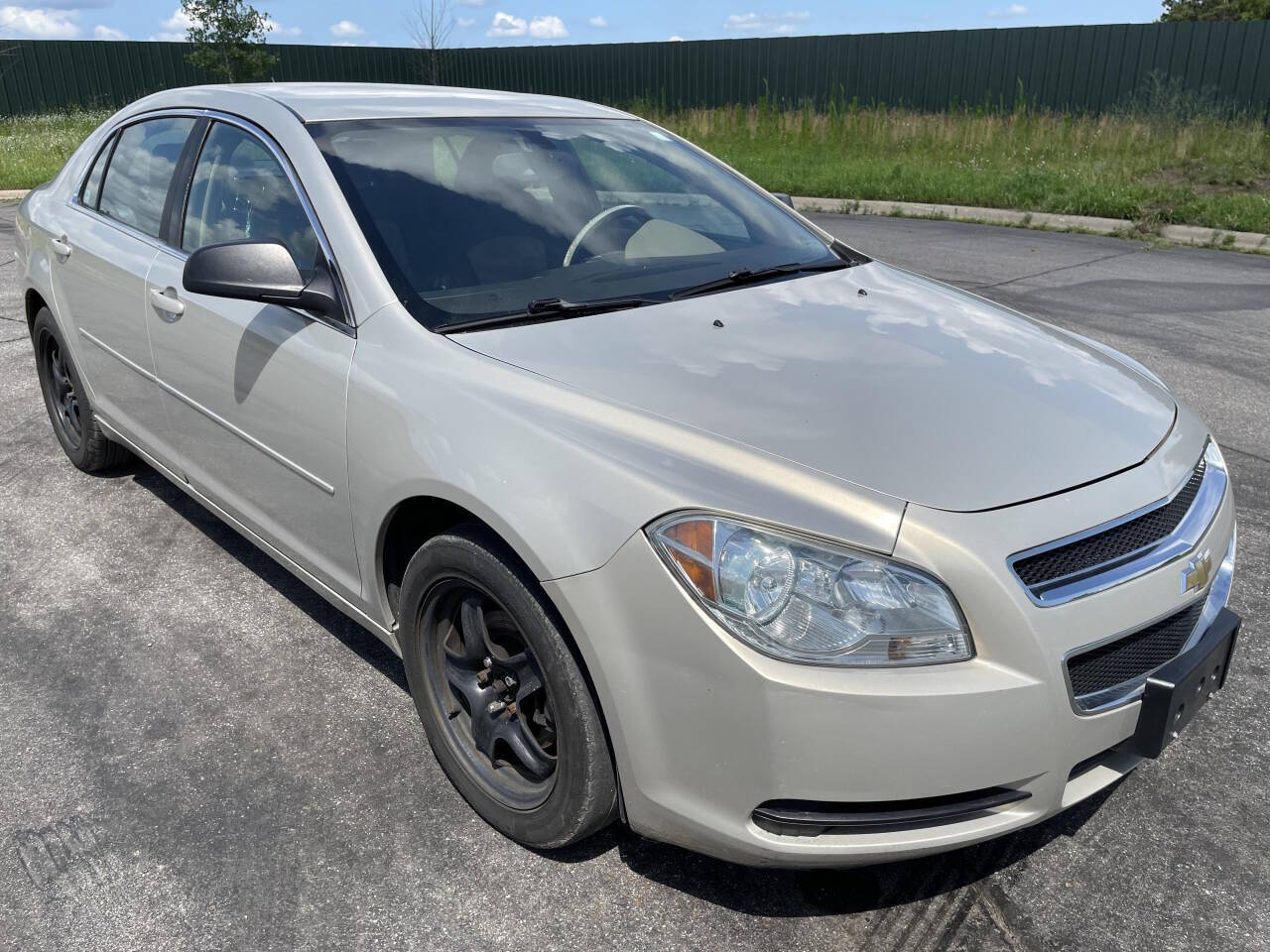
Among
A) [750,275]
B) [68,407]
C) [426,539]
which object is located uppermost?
[750,275]

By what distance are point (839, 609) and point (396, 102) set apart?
2321 mm

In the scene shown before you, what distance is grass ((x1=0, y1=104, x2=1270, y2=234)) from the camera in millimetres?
12547

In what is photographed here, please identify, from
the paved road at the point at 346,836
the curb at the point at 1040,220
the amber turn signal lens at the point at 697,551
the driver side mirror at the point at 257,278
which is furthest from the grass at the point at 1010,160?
the amber turn signal lens at the point at 697,551

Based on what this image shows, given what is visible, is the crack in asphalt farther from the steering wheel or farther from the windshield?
the steering wheel

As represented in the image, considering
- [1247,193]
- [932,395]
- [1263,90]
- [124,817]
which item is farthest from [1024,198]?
[124,817]

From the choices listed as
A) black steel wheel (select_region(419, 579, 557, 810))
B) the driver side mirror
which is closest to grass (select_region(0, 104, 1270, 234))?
the driver side mirror

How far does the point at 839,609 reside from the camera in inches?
75.3

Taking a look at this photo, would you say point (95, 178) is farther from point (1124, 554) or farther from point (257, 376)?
point (1124, 554)

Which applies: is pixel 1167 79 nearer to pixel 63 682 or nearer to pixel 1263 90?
pixel 1263 90

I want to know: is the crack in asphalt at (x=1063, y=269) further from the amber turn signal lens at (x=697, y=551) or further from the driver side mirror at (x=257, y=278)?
the amber turn signal lens at (x=697, y=551)

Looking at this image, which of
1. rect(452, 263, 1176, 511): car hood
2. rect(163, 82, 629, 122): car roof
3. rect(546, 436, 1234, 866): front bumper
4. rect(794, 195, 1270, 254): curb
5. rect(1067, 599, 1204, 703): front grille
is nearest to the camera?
rect(546, 436, 1234, 866): front bumper

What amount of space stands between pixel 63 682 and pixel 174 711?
44cm

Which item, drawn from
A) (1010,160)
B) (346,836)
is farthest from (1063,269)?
(346,836)

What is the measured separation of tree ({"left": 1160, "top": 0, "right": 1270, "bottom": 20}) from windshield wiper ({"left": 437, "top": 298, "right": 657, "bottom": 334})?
49.1 metres
